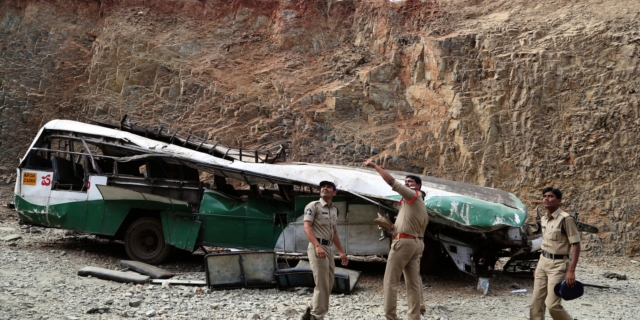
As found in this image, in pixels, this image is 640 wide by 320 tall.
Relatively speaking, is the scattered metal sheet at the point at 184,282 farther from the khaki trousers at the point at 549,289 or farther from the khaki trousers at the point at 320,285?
the khaki trousers at the point at 549,289

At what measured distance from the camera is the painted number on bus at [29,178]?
433 inches

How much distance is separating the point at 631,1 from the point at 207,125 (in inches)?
614

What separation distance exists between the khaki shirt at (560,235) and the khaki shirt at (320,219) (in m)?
2.39

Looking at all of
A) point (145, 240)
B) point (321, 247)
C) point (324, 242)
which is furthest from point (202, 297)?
point (145, 240)

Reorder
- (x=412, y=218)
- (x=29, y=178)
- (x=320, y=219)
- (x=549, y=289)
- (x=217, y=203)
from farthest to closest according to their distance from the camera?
(x=29, y=178)
(x=217, y=203)
(x=320, y=219)
(x=412, y=218)
(x=549, y=289)

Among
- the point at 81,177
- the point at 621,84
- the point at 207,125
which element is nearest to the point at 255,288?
the point at 81,177

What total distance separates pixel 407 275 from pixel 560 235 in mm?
1711

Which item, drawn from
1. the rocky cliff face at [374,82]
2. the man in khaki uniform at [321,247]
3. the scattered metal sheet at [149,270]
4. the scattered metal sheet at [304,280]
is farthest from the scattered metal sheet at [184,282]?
the rocky cliff face at [374,82]

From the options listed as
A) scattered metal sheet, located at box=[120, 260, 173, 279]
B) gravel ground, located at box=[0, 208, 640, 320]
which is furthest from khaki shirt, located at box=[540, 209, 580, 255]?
scattered metal sheet, located at box=[120, 260, 173, 279]

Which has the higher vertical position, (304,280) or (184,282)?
(304,280)

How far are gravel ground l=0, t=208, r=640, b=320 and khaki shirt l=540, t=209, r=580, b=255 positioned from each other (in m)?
1.79

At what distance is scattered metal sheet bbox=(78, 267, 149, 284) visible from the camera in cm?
879

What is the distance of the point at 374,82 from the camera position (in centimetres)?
1981

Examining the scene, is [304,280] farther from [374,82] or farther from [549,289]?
[374,82]
